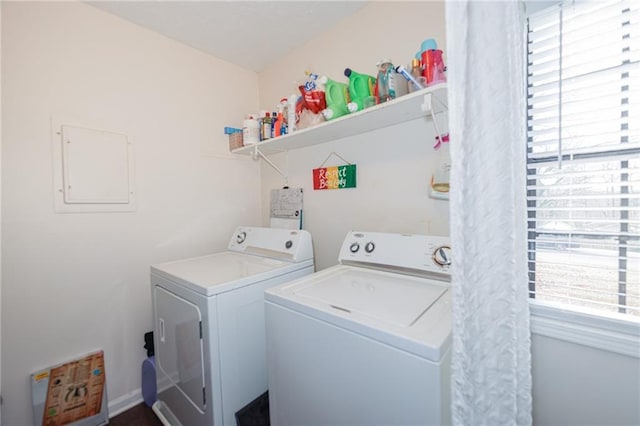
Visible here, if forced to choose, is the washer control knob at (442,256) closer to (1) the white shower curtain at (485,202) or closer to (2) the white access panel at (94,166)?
(1) the white shower curtain at (485,202)

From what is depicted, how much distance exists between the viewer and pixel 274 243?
1801 mm

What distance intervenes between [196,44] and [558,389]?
2896 millimetres

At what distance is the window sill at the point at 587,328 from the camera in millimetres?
873

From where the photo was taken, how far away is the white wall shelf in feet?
3.82

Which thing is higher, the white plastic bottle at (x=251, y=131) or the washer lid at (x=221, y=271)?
the white plastic bottle at (x=251, y=131)

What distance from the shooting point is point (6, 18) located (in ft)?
4.48

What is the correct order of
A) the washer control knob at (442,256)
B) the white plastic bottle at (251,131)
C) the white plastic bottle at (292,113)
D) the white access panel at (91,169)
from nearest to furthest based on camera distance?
1. the washer control knob at (442,256)
2. the white access panel at (91,169)
3. the white plastic bottle at (292,113)
4. the white plastic bottle at (251,131)

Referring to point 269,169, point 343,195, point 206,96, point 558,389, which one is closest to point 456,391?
point 558,389

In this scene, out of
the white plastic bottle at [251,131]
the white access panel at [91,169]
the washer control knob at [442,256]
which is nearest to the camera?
the washer control knob at [442,256]

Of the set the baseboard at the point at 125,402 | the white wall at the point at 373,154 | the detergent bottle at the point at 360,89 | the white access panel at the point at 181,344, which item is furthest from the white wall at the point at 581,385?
the baseboard at the point at 125,402

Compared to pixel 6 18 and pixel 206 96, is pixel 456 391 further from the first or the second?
pixel 6 18

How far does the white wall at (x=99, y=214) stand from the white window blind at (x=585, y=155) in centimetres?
207

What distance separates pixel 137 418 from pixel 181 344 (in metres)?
0.81

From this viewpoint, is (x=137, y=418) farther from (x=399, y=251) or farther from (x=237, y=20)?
(x=237, y=20)
